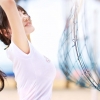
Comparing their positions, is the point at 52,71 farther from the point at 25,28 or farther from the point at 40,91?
the point at 25,28

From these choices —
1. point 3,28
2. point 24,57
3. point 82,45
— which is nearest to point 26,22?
point 3,28

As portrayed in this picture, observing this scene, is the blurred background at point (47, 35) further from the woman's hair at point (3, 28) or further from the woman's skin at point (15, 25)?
the woman's skin at point (15, 25)

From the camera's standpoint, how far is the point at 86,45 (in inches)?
58.6

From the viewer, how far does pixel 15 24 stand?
49.1 inches

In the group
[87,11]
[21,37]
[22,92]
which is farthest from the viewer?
[87,11]

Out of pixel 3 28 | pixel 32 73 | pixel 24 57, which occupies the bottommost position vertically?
pixel 32 73

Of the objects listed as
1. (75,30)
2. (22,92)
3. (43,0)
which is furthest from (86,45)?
(22,92)

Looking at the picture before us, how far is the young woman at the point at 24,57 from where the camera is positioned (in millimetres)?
1254

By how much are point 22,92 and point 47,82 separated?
163 millimetres

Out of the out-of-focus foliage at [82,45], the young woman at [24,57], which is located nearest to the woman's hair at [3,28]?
the young woman at [24,57]

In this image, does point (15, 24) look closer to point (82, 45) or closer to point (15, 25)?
point (15, 25)

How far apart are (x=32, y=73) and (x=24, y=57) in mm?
117

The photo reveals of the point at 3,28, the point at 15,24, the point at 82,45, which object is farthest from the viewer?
the point at 82,45

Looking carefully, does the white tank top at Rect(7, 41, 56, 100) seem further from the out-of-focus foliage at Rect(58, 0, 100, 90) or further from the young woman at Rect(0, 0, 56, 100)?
the out-of-focus foliage at Rect(58, 0, 100, 90)
